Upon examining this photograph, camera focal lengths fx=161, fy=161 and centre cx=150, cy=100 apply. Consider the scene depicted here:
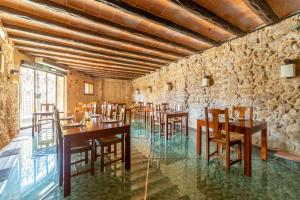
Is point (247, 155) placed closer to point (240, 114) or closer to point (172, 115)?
point (240, 114)

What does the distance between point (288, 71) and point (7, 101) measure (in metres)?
6.34

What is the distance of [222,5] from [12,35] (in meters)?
4.87

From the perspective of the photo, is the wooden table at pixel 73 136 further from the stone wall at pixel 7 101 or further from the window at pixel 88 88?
the window at pixel 88 88

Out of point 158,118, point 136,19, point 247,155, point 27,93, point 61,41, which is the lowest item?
point 247,155

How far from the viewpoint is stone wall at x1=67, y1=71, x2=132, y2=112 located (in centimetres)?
871

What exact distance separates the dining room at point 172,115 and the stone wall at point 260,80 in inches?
0.8

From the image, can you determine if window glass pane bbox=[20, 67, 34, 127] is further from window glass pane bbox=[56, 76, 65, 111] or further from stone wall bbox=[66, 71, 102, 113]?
stone wall bbox=[66, 71, 102, 113]

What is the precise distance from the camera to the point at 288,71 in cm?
317

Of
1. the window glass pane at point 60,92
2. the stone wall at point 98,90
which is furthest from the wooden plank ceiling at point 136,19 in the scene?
the stone wall at point 98,90

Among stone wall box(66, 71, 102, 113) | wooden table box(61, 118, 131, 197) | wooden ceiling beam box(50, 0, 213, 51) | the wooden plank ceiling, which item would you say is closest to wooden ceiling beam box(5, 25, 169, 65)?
the wooden plank ceiling

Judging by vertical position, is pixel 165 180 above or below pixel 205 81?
below

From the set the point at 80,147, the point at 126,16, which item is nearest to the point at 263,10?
the point at 126,16

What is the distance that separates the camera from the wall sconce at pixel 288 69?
3.12 m

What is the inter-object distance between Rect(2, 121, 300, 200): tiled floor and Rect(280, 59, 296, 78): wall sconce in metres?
1.66
